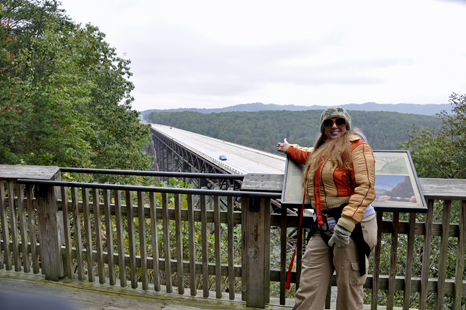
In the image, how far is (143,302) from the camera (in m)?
2.59

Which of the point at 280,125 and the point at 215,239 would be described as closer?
the point at 215,239

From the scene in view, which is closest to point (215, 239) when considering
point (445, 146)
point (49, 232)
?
point (49, 232)

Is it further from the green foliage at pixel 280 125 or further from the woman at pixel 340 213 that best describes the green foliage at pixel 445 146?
the woman at pixel 340 213

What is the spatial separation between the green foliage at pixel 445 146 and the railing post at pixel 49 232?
11920 millimetres

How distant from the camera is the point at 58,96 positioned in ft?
36.5

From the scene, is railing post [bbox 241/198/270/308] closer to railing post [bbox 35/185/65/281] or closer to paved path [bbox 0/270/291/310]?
paved path [bbox 0/270/291/310]

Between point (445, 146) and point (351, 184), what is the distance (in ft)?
43.0

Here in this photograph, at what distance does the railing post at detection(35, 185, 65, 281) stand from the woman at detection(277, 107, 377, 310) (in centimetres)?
221

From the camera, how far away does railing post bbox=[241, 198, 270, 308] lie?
93.7 inches

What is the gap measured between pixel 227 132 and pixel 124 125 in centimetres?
5897

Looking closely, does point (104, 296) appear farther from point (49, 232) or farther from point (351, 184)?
point (351, 184)

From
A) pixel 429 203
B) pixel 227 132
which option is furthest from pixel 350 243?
pixel 227 132

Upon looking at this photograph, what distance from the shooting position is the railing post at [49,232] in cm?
284

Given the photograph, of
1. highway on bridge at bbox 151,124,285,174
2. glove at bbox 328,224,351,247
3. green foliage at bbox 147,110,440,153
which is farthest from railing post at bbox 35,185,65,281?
highway on bridge at bbox 151,124,285,174
